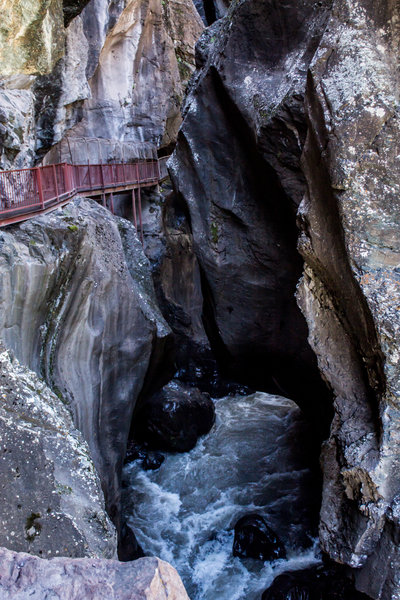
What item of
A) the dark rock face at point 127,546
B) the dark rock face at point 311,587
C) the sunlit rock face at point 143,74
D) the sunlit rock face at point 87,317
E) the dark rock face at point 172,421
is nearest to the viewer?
the sunlit rock face at point 87,317

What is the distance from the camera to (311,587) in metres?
6.98

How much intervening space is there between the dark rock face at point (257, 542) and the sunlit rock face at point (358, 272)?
3.69 m

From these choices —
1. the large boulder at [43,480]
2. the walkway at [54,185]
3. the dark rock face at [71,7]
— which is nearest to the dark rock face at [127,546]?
the large boulder at [43,480]

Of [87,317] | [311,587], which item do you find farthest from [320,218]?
[311,587]

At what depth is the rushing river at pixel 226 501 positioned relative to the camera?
8.14 m

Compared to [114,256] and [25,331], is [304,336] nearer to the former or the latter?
[114,256]

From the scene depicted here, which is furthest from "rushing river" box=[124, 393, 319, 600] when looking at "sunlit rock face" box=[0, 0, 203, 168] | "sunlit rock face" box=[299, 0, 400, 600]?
"sunlit rock face" box=[0, 0, 203, 168]

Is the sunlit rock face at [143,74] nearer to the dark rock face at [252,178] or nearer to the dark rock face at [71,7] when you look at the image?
the dark rock face at [71,7]

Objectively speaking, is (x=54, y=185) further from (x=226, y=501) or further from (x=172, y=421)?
(x=226, y=501)

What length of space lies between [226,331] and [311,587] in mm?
4524

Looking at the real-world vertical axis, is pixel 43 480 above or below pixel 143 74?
below

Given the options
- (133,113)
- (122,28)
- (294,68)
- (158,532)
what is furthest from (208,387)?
(122,28)

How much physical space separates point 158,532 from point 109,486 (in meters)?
2.56

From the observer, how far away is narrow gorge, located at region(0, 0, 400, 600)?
14.0 ft
